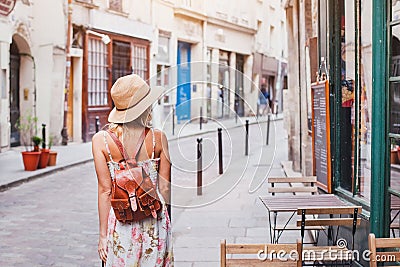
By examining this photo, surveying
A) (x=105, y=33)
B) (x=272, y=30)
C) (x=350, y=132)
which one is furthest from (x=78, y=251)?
(x=272, y=30)

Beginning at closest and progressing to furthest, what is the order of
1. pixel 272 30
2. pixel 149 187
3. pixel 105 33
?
1. pixel 149 187
2. pixel 105 33
3. pixel 272 30

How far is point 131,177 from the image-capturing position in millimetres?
3586

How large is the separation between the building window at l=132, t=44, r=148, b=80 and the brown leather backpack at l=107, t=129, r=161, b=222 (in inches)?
787

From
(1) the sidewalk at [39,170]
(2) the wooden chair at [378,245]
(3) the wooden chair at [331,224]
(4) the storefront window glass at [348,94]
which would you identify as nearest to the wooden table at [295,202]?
(3) the wooden chair at [331,224]

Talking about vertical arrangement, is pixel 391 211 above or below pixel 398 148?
below

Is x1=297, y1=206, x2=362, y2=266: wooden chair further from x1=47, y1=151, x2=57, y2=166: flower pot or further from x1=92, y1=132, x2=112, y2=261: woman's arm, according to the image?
x1=47, y1=151, x2=57, y2=166: flower pot

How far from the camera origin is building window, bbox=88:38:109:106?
797 inches

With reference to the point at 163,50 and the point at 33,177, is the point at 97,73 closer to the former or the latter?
the point at 163,50

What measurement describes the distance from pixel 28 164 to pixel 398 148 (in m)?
9.20

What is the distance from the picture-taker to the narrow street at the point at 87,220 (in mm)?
6520

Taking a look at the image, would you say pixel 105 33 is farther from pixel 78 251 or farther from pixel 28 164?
pixel 78 251

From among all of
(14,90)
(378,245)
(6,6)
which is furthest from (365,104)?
(14,90)

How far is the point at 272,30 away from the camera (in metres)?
36.8

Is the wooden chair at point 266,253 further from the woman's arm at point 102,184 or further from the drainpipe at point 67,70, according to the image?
the drainpipe at point 67,70
